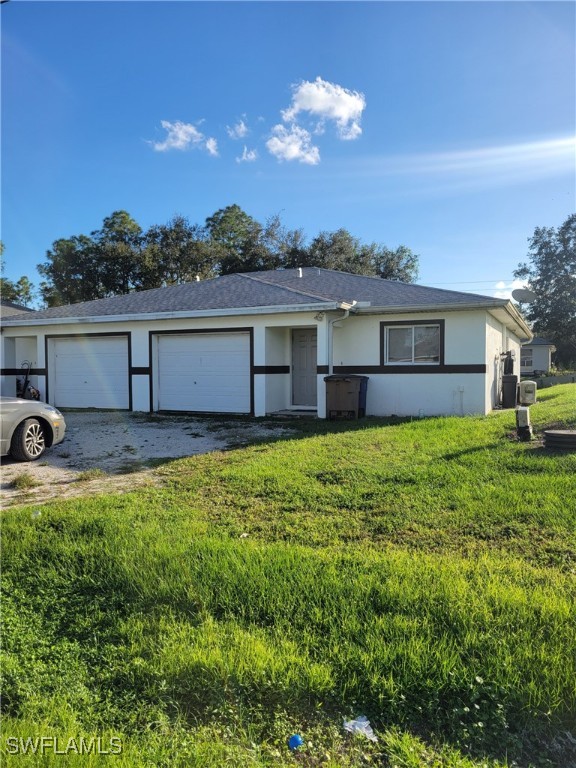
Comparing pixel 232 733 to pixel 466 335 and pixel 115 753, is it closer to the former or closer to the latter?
pixel 115 753

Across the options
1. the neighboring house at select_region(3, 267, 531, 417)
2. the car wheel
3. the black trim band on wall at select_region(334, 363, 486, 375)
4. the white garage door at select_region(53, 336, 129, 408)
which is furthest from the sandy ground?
the black trim band on wall at select_region(334, 363, 486, 375)

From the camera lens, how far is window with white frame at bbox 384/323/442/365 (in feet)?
42.6

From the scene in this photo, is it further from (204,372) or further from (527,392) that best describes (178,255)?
(527,392)

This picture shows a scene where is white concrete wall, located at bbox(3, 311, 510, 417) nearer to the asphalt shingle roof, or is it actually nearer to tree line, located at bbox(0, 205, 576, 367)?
the asphalt shingle roof

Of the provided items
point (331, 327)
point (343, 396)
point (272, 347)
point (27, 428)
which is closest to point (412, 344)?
point (331, 327)

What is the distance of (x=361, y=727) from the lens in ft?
7.66

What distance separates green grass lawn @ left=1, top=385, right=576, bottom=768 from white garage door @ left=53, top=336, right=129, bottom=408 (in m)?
10.1

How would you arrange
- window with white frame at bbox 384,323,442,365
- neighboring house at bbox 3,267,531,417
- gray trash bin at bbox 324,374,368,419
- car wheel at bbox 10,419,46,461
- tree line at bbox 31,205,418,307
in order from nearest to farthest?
car wheel at bbox 10,419,46,461
gray trash bin at bbox 324,374,368,419
neighboring house at bbox 3,267,531,417
window with white frame at bbox 384,323,442,365
tree line at bbox 31,205,418,307

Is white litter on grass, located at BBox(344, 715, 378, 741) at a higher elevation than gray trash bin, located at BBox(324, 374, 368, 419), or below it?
below

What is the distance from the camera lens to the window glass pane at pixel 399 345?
43.3 ft

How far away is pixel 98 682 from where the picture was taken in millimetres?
2727

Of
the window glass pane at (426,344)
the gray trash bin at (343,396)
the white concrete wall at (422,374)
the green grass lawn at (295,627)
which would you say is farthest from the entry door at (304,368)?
the green grass lawn at (295,627)

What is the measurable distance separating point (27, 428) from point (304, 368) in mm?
7992

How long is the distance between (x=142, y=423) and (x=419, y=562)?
9733mm
